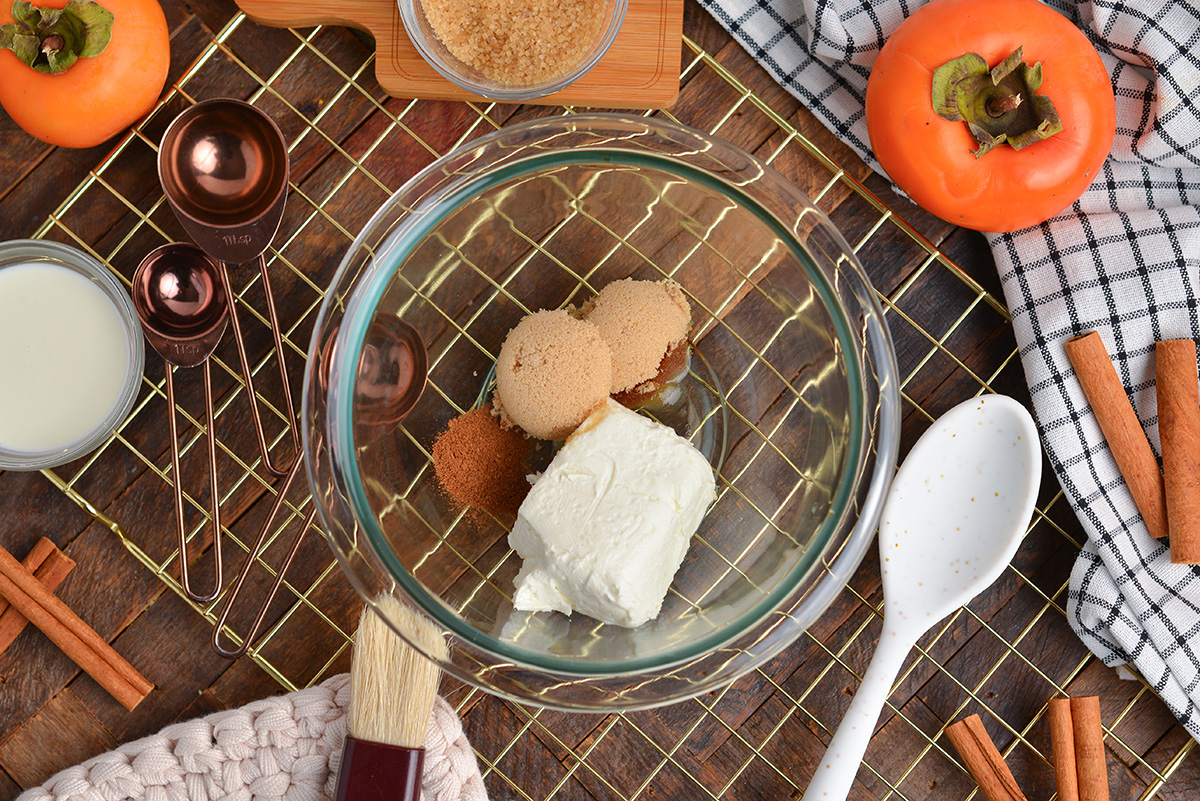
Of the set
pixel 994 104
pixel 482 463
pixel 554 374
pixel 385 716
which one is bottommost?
pixel 385 716

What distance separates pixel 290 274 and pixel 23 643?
525 millimetres

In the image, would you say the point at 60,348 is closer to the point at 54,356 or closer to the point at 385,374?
the point at 54,356

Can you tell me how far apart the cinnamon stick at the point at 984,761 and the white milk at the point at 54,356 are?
3.31 feet

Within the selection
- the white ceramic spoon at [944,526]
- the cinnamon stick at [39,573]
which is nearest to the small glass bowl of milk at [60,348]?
the cinnamon stick at [39,573]

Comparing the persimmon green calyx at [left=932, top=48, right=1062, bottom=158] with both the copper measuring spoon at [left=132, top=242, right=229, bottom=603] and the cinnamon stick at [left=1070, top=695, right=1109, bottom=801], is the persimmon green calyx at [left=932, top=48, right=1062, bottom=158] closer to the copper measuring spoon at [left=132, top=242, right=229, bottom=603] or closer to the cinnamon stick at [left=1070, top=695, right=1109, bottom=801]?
the cinnamon stick at [left=1070, top=695, right=1109, bottom=801]

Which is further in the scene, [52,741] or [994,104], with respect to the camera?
[52,741]

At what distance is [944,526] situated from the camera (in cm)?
93

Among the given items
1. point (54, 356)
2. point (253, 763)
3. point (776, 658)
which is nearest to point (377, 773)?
point (253, 763)

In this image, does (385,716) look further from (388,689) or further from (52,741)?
(52,741)

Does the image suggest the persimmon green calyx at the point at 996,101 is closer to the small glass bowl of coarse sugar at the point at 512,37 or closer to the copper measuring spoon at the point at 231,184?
the small glass bowl of coarse sugar at the point at 512,37

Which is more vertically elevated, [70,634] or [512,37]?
[512,37]

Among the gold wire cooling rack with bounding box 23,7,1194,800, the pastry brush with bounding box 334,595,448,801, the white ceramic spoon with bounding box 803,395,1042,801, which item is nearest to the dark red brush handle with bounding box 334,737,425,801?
the pastry brush with bounding box 334,595,448,801

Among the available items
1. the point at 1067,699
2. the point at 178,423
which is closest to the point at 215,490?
the point at 178,423

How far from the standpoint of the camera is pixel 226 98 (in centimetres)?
94
